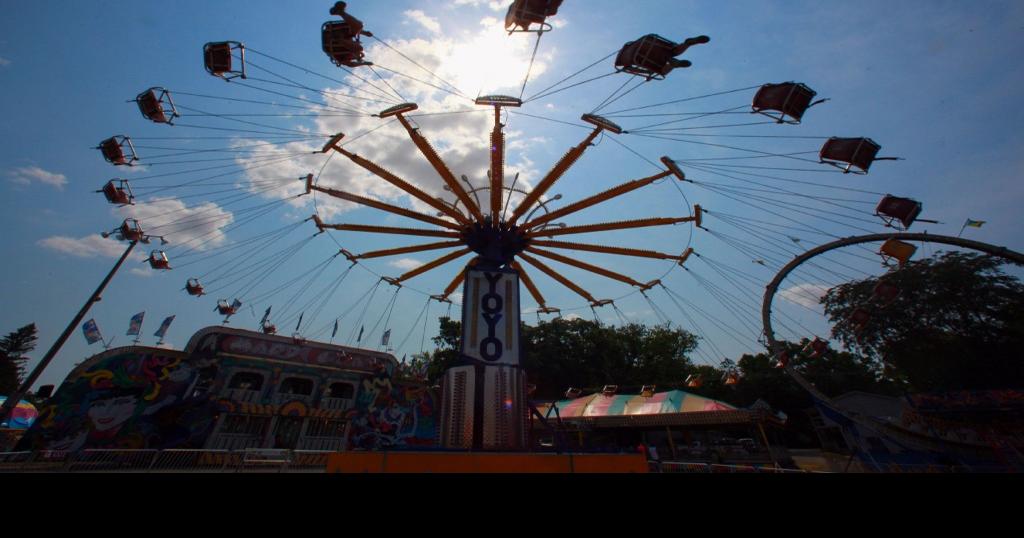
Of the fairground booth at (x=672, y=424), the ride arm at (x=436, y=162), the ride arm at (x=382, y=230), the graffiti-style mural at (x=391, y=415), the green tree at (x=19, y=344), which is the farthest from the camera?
the green tree at (x=19, y=344)

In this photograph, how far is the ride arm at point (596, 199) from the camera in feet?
50.3

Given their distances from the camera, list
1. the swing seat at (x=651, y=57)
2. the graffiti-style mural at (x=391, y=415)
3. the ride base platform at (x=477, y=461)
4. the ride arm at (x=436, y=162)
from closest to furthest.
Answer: the ride base platform at (x=477, y=461)
the swing seat at (x=651, y=57)
the ride arm at (x=436, y=162)
the graffiti-style mural at (x=391, y=415)

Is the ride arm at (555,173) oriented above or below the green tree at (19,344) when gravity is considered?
below

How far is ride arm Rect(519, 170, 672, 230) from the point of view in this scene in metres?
15.3

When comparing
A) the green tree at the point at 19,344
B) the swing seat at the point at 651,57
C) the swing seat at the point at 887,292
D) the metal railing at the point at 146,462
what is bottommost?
the metal railing at the point at 146,462

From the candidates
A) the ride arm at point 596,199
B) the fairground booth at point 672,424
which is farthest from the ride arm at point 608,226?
the fairground booth at point 672,424

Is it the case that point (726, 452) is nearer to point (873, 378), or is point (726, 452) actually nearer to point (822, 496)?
point (822, 496)

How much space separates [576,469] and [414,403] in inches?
846

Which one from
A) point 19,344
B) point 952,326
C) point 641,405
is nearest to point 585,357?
point 641,405

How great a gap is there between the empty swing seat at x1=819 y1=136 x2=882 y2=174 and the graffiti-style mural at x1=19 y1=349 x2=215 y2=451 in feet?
105

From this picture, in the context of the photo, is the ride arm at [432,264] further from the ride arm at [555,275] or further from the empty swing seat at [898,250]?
the empty swing seat at [898,250]

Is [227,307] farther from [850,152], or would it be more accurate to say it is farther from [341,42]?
[850,152]

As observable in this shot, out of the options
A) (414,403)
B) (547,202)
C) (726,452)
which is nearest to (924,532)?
(547,202)

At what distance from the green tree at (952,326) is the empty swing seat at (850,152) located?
56.6ft
